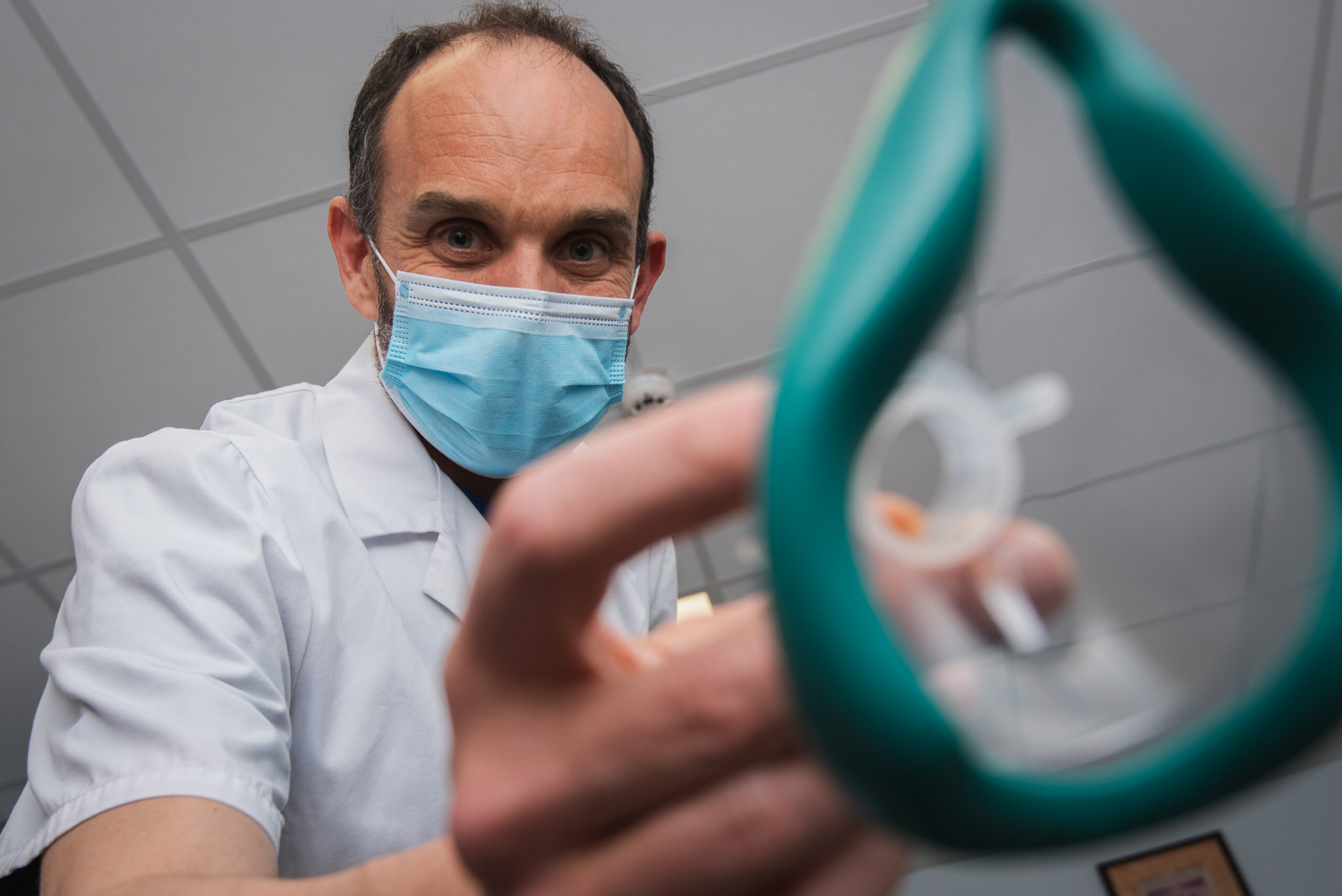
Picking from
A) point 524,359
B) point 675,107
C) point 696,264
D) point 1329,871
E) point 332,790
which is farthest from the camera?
point 1329,871

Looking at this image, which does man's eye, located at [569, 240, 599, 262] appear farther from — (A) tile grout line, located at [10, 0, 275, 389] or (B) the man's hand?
(A) tile grout line, located at [10, 0, 275, 389]

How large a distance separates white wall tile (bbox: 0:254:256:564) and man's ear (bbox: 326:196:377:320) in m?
0.58

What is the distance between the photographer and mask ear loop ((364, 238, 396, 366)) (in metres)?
0.89

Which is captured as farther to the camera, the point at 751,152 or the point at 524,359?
the point at 751,152

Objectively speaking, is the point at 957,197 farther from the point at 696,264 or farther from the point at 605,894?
the point at 696,264

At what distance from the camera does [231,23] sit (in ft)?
4.02

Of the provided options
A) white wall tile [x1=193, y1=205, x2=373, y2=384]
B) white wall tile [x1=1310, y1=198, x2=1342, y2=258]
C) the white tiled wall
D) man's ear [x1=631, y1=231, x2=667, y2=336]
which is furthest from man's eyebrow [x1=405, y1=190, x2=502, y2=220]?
white wall tile [x1=1310, y1=198, x2=1342, y2=258]

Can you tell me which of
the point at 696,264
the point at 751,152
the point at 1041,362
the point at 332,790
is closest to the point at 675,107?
the point at 751,152

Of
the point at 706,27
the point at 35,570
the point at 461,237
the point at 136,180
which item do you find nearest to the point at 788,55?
the point at 706,27

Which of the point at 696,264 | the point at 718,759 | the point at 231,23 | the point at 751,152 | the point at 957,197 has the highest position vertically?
the point at 231,23

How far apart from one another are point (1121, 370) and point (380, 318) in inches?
32.5

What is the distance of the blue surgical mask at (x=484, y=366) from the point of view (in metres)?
0.84

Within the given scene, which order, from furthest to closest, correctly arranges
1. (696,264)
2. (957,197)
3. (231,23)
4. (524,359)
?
(696,264), (231,23), (524,359), (957,197)

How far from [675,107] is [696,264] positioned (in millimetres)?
281
